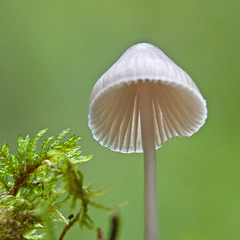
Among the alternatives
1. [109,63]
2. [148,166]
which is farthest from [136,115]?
[109,63]

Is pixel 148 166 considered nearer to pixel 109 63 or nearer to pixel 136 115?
pixel 136 115

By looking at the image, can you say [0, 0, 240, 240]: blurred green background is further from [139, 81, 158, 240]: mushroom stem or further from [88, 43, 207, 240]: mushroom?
[139, 81, 158, 240]: mushroom stem

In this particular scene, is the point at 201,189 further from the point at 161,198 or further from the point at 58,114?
the point at 58,114

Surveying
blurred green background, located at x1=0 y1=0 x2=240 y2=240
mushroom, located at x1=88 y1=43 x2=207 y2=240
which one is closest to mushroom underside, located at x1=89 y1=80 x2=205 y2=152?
mushroom, located at x1=88 y1=43 x2=207 y2=240

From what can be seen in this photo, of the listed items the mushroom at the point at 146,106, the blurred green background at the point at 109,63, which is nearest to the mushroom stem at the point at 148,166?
the mushroom at the point at 146,106

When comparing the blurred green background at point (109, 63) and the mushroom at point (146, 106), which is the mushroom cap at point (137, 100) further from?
the blurred green background at point (109, 63)

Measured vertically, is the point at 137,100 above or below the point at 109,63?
below

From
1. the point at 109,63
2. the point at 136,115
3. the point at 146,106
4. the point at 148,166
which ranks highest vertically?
the point at 109,63

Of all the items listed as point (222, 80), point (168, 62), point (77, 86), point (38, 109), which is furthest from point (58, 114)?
point (168, 62)
